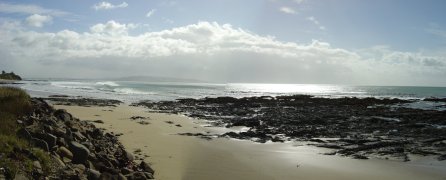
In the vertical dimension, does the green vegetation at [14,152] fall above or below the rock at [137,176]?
above

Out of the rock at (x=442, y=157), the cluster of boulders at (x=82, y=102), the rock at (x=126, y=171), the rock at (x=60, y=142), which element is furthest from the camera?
the cluster of boulders at (x=82, y=102)

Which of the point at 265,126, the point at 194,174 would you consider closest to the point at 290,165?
the point at 194,174

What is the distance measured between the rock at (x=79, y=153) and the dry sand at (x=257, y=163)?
5.78ft

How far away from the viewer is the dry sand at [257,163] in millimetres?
10078

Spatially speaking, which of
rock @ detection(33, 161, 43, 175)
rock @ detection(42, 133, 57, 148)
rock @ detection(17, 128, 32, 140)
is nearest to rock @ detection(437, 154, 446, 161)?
rock @ detection(42, 133, 57, 148)

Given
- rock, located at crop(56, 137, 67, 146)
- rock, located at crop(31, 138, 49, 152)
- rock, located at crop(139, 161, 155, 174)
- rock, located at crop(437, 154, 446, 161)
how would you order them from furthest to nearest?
rock, located at crop(437, 154, 446, 161), rock, located at crop(139, 161, 155, 174), rock, located at crop(56, 137, 67, 146), rock, located at crop(31, 138, 49, 152)

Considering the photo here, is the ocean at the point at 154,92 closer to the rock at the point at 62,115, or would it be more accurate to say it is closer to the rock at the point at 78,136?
the rock at the point at 62,115

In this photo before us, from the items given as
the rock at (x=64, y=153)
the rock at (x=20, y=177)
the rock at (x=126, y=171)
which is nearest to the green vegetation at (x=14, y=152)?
the rock at (x=20, y=177)

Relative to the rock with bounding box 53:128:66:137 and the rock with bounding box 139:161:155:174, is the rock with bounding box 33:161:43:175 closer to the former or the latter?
the rock with bounding box 53:128:66:137

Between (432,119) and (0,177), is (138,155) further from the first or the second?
(432,119)

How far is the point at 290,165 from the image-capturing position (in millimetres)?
11297

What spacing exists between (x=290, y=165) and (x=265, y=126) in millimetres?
10822

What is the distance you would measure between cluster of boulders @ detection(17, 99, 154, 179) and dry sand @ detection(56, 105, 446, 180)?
915 mm

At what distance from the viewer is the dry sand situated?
10.1 meters
